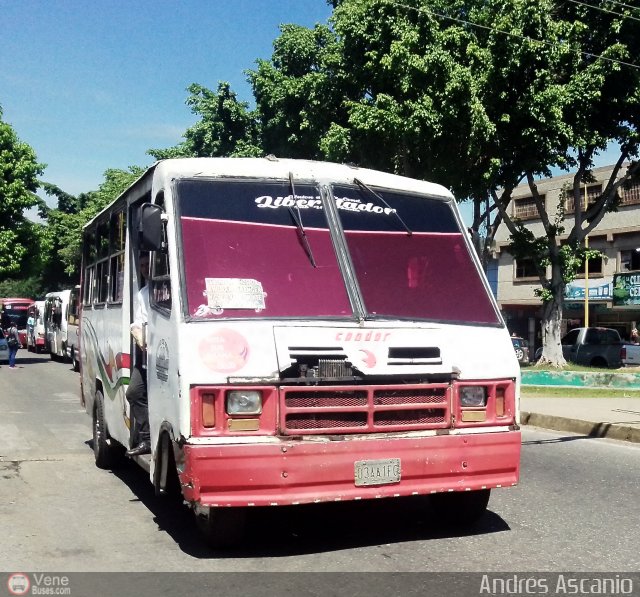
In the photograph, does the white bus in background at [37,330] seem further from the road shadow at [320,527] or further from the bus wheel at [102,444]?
the road shadow at [320,527]

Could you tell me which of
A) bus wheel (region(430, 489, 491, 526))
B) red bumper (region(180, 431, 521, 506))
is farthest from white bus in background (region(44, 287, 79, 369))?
red bumper (region(180, 431, 521, 506))

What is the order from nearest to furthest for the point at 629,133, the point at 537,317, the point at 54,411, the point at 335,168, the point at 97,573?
the point at 97,573, the point at 335,168, the point at 54,411, the point at 629,133, the point at 537,317

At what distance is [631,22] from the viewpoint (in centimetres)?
2192

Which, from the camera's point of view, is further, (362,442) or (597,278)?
(597,278)

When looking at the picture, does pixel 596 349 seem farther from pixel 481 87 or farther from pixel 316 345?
pixel 316 345

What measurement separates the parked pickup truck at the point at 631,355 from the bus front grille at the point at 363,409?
2721 centimetres

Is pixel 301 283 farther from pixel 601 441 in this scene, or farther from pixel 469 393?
pixel 601 441

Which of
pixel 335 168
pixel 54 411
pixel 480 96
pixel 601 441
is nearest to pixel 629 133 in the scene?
pixel 480 96

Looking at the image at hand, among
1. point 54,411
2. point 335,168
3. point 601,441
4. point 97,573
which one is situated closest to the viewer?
point 97,573

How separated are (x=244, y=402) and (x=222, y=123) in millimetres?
26165

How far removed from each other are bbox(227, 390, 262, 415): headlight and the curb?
767cm

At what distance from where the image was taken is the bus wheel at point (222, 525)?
19.0 feet

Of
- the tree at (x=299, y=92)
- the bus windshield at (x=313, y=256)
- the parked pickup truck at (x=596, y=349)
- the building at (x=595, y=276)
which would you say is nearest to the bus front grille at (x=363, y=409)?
the bus windshield at (x=313, y=256)

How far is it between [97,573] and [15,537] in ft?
4.09
